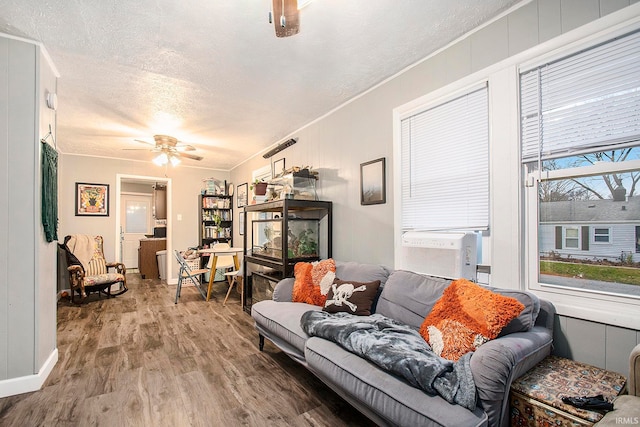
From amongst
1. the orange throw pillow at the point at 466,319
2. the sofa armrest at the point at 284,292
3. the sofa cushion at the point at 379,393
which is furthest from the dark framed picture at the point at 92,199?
the orange throw pillow at the point at 466,319

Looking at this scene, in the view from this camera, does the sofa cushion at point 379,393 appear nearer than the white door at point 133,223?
Yes

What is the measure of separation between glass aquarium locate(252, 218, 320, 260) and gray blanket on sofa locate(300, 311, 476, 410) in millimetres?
1243

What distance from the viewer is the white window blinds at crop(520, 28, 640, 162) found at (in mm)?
1458

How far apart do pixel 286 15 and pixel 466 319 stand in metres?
1.72

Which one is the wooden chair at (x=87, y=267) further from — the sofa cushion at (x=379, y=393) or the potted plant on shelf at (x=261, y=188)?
the sofa cushion at (x=379, y=393)

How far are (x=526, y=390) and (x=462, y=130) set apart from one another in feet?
5.38

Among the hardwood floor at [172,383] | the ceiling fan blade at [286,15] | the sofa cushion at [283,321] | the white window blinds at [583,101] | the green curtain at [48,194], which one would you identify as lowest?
the hardwood floor at [172,383]

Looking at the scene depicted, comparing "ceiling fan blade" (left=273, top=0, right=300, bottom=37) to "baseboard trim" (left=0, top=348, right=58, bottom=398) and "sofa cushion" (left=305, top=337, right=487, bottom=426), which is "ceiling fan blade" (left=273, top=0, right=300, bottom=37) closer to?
"sofa cushion" (left=305, top=337, right=487, bottom=426)

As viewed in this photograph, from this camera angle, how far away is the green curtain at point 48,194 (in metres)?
2.25

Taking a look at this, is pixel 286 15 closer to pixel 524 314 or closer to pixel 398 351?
pixel 398 351

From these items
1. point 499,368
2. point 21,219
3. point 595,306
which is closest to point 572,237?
point 595,306

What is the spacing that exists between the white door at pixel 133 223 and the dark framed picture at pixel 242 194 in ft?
12.4

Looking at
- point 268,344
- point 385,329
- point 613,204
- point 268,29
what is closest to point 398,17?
point 268,29

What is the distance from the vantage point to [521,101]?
1.82m
